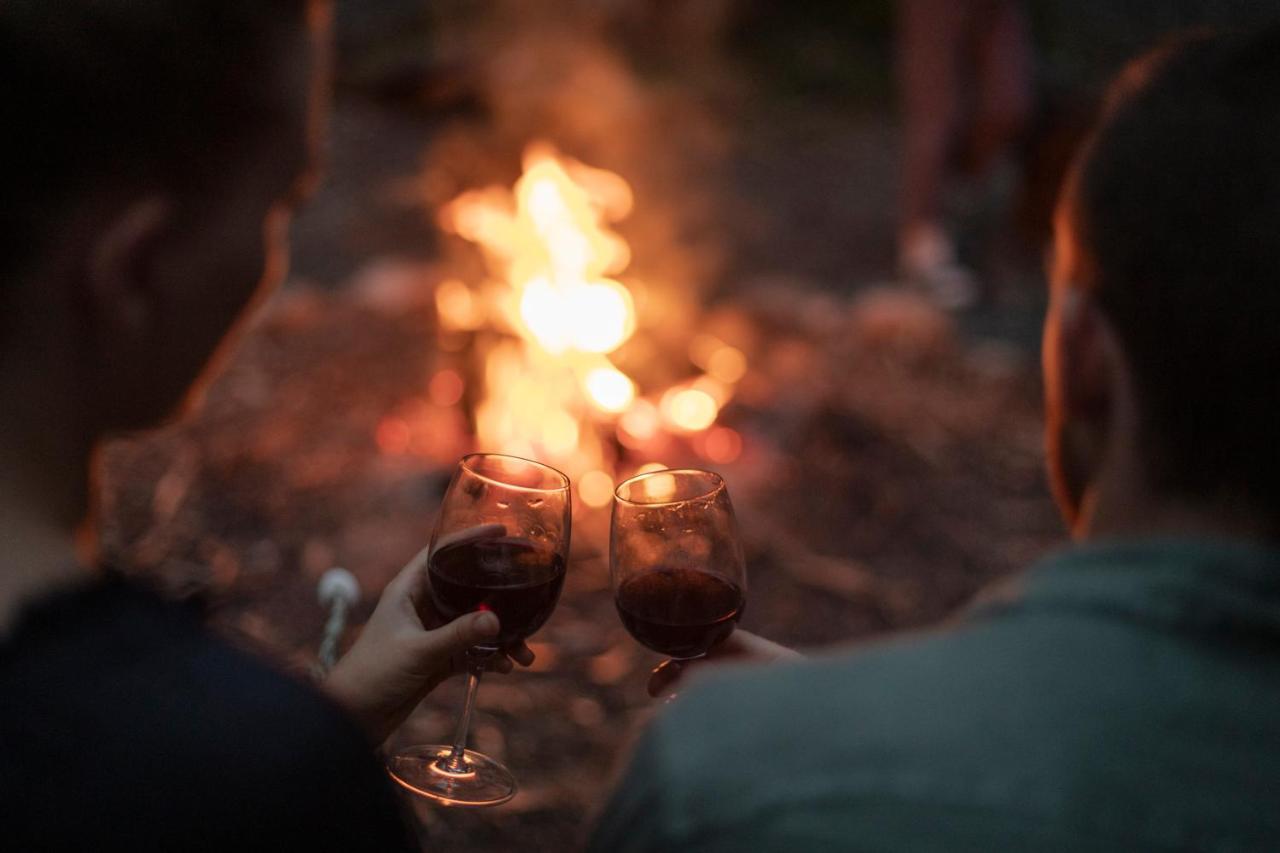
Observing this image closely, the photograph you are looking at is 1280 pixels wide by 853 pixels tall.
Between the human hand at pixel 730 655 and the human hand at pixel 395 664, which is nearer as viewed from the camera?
the human hand at pixel 395 664

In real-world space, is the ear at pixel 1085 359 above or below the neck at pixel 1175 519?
above

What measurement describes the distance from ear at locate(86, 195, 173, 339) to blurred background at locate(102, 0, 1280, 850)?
3.67 feet

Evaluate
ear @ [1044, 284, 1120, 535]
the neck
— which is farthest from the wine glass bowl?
the neck

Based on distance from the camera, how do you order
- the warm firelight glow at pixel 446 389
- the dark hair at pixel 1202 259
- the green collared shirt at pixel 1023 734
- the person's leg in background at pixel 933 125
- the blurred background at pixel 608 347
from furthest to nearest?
1. the person's leg in background at pixel 933 125
2. the warm firelight glow at pixel 446 389
3. the blurred background at pixel 608 347
4. the dark hair at pixel 1202 259
5. the green collared shirt at pixel 1023 734

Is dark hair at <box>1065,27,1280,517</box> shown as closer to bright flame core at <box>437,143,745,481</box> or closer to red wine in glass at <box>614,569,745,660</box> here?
red wine in glass at <box>614,569,745,660</box>

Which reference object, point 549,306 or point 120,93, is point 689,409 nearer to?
point 549,306

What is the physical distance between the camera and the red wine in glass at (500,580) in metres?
1.79

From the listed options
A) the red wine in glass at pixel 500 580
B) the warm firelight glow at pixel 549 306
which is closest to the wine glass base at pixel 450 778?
the red wine in glass at pixel 500 580

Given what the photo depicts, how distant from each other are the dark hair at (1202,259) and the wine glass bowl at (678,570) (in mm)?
838

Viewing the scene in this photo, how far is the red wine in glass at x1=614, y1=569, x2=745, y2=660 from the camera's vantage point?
5.99 feet

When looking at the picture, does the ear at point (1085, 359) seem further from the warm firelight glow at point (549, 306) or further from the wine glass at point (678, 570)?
the warm firelight glow at point (549, 306)

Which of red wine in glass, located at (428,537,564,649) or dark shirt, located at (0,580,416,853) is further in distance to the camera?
red wine in glass, located at (428,537,564,649)

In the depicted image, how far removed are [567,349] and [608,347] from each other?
0.21 m

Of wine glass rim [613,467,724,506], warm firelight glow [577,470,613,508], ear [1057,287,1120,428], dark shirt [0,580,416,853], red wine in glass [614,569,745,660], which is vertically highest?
ear [1057,287,1120,428]
